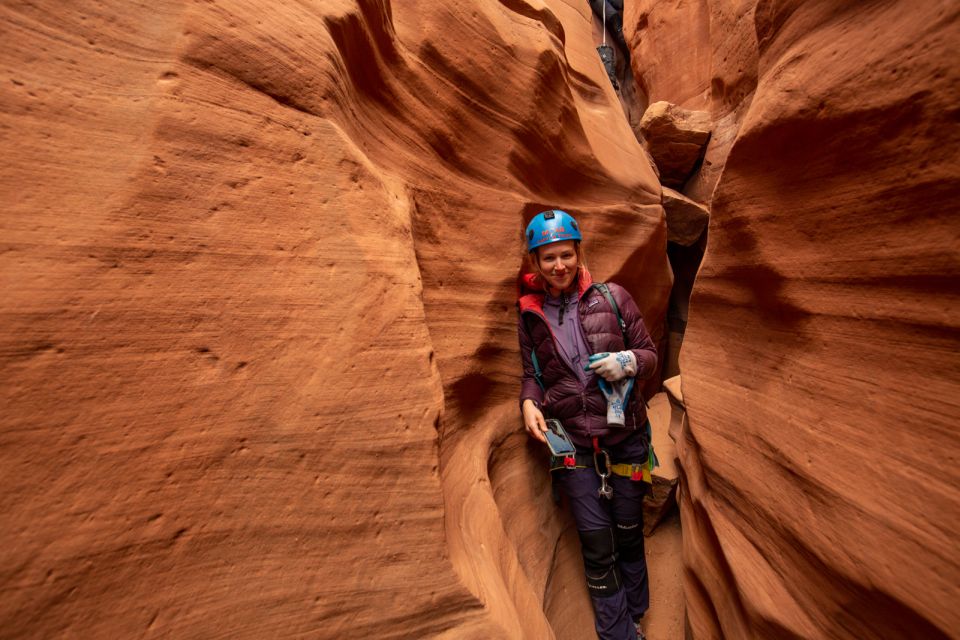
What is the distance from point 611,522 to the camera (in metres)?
2.77

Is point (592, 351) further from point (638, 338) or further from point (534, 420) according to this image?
point (534, 420)

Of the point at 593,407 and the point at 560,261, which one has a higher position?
the point at 560,261

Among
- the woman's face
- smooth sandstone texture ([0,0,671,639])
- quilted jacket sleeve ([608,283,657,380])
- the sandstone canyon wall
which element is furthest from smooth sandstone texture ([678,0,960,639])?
smooth sandstone texture ([0,0,671,639])

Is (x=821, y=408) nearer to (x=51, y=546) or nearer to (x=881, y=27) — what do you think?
(x=881, y=27)

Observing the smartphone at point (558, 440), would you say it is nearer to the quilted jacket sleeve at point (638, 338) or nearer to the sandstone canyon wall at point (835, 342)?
the quilted jacket sleeve at point (638, 338)

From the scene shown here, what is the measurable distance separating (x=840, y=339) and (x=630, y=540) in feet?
5.92

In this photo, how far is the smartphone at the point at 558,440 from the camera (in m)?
2.50

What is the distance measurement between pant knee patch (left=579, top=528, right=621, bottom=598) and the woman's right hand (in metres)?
0.74

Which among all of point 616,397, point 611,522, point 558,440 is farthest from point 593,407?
point 611,522

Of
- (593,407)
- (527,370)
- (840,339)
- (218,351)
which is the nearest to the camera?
(218,351)

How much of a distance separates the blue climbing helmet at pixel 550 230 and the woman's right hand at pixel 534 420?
40.9 inches

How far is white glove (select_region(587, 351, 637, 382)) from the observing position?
8.29 feet

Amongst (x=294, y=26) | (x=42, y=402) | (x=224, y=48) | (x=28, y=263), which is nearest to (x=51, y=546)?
(x=42, y=402)

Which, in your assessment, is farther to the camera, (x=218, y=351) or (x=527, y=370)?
(x=527, y=370)
